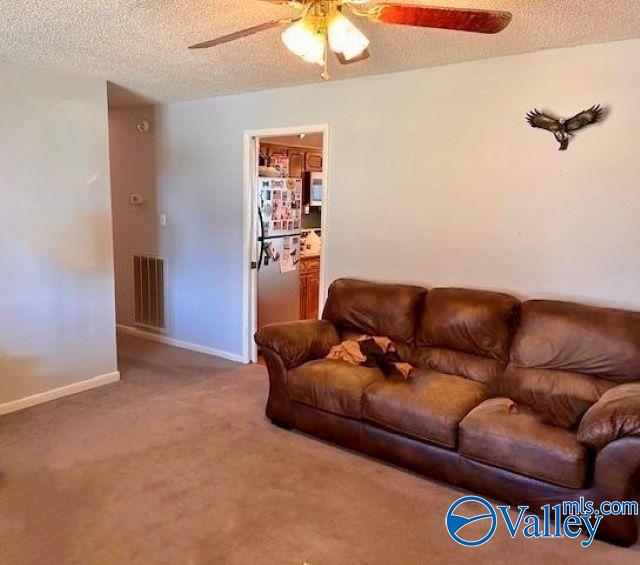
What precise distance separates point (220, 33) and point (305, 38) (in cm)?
96

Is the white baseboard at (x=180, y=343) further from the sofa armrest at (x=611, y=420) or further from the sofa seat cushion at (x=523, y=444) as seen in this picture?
the sofa armrest at (x=611, y=420)

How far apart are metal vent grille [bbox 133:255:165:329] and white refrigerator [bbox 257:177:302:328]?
3.54 feet

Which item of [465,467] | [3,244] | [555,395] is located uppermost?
[3,244]

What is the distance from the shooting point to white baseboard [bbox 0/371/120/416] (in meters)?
3.45

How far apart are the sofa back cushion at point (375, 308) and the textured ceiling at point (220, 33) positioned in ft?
4.82

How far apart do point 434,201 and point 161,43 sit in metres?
1.94

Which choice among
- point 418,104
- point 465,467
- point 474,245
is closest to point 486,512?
point 465,467

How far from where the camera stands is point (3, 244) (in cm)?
333

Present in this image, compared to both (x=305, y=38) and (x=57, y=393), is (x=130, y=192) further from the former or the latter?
(x=305, y=38)

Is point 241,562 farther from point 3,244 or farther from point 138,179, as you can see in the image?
point 138,179

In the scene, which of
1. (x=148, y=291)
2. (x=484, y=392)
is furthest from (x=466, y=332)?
(x=148, y=291)

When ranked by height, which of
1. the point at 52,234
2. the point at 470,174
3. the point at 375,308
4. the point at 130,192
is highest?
the point at 470,174

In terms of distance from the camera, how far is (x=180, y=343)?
5027mm

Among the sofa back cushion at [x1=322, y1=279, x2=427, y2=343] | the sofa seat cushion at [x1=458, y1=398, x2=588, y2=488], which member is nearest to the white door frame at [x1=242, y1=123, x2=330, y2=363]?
the sofa back cushion at [x1=322, y1=279, x2=427, y2=343]
